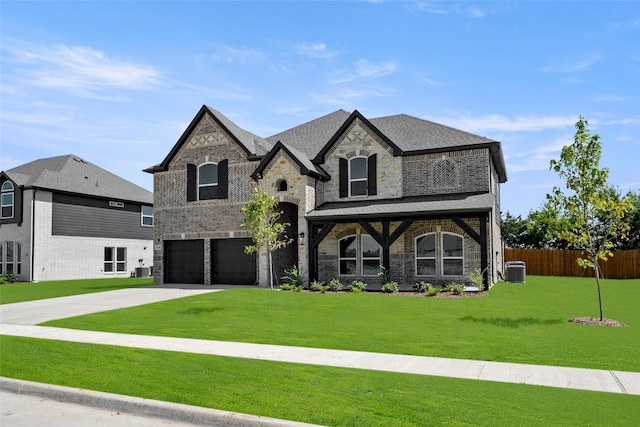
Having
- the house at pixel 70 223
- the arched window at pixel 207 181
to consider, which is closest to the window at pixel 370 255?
the arched window at pixel 207 181

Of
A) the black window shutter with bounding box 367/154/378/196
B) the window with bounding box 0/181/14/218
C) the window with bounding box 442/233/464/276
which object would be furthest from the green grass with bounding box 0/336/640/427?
the window with bounding box 0/181/14/218

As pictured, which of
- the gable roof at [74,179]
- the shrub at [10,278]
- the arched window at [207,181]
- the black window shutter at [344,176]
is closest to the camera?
the black window shutter at [344,176]

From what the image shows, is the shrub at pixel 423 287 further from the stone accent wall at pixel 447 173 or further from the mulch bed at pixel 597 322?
the mulch bed at pixel 597 322

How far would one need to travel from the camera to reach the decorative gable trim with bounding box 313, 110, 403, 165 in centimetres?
2370

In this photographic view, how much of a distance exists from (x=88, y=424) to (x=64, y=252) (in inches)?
1184

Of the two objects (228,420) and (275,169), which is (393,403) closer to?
(228,420)

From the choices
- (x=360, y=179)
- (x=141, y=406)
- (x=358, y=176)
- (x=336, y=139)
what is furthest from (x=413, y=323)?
(x=336, y=139)

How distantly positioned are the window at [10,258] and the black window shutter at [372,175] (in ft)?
77.1

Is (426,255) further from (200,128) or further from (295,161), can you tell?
(200,128)

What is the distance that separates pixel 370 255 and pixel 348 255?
3.65 feet

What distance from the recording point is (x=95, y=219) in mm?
34875

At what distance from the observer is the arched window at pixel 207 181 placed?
26078mm

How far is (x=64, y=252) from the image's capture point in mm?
32688

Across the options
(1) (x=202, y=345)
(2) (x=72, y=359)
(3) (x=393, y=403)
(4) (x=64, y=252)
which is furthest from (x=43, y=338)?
(4) (x=64, y=252)
